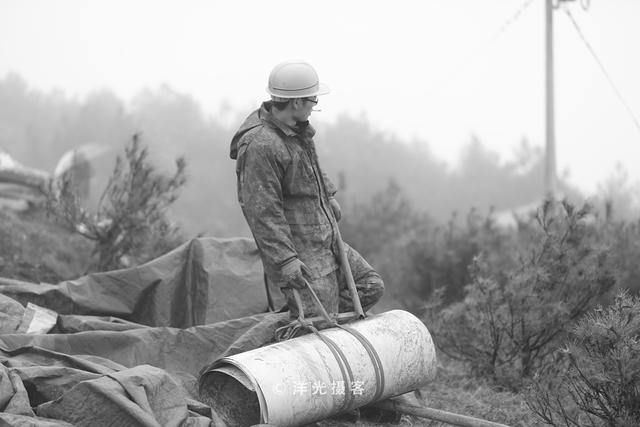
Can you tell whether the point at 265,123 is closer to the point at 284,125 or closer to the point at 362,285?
the point at 284,125

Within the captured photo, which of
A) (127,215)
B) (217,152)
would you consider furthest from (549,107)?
(217,152)

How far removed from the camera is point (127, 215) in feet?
27.9

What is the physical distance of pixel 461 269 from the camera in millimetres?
12391

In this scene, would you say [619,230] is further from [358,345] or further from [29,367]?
[29,367]

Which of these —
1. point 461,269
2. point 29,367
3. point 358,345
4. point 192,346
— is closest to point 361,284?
point 358,345

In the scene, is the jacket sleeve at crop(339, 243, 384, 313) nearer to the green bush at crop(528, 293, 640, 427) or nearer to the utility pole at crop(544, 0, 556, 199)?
the green bush at crop(528, 293, 640, 427)

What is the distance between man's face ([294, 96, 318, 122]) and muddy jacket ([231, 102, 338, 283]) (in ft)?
0.25

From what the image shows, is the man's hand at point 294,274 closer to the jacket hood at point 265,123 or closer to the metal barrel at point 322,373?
the metal barrel at point 322,373

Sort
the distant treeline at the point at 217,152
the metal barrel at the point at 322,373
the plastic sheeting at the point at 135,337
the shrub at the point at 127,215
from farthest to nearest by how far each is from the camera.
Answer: the distant treeline at the point at 217,152, the shrub at the point at 127,215, the metal barrel at the point at 322,373, the plastic sheeting at the point at 135,337

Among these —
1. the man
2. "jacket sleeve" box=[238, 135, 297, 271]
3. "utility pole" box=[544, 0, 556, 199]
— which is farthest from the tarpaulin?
"utility pole" box=[544, 0, 556, 199]

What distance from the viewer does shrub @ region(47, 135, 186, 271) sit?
8.50 m

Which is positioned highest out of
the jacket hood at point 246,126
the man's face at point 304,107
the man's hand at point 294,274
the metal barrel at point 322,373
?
the man's face at point 304,107

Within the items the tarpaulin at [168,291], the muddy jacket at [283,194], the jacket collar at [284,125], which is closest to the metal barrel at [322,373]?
the muddy jacket at [283,194]

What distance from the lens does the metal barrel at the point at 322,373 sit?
175 inches
